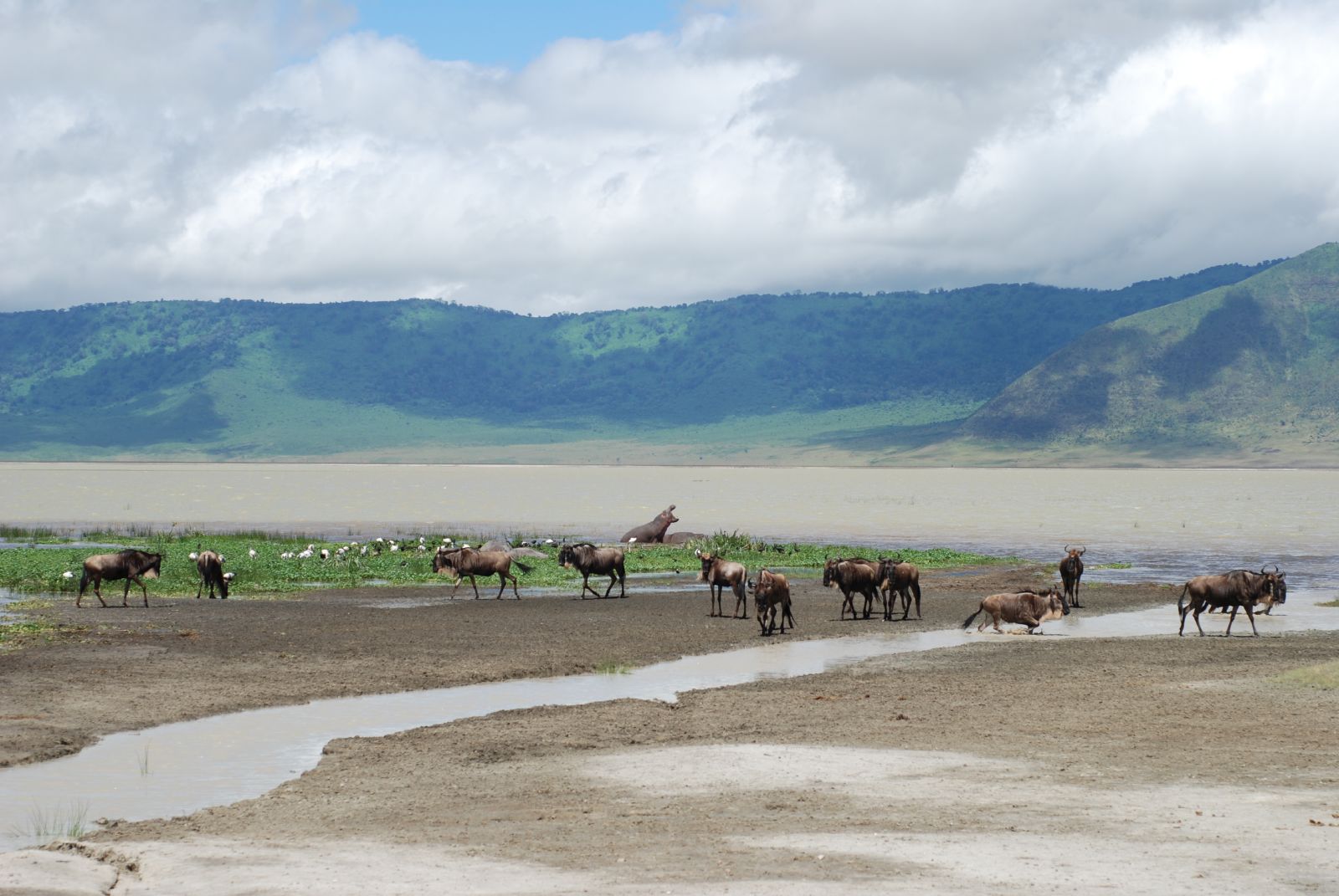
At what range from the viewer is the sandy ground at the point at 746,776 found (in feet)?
37.0

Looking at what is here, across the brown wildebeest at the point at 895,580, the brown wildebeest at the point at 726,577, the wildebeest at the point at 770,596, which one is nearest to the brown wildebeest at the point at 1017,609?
the brown wildebeest at the point at 895,580

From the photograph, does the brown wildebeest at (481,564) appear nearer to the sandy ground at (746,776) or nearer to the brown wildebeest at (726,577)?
the brown wildebeest at (726,577)

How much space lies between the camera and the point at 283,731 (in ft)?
59.9

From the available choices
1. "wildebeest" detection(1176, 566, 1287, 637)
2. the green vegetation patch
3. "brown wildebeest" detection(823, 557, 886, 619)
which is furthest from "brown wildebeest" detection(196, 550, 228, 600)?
"wildebeest" detection(1176, 566, 1287, 637)

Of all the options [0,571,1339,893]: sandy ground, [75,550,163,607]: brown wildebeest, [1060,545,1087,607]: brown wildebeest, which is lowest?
[0,571,1339,893]: sandy ground

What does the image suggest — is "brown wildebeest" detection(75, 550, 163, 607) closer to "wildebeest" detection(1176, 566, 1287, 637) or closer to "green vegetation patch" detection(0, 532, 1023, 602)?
"green vegetation patch" detection(0, 532, 1023, 602)

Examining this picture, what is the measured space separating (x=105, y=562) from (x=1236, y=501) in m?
91.3

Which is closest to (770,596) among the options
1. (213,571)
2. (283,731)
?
(283,731)

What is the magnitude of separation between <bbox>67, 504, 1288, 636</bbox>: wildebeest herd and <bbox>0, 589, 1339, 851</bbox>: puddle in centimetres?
78

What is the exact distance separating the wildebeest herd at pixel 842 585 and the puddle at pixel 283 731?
777mm

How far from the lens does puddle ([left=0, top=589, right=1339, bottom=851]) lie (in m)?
14.7

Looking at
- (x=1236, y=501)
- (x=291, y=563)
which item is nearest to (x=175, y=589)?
(x=291, y=563)

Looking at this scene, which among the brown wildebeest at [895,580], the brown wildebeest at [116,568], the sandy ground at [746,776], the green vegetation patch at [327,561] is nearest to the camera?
the sandy ground at [746,776]

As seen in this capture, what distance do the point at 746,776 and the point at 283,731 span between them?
5.83m
